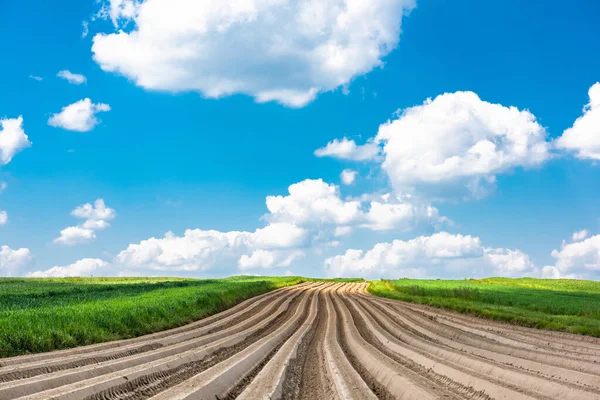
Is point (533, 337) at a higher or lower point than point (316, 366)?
higher

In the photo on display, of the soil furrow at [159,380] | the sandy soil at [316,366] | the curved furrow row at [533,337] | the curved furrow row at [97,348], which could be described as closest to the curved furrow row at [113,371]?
the sandy soil at [316,366]

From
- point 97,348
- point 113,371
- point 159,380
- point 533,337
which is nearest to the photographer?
point 159,380

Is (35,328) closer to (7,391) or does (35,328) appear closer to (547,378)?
(7,391)

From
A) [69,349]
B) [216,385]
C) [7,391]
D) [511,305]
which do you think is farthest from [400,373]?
[511,305]

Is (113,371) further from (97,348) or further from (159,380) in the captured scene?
(97,348)

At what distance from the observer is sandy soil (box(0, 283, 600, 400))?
9.35 meters

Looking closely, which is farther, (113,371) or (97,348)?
(97,348)

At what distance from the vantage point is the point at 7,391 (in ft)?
28.3

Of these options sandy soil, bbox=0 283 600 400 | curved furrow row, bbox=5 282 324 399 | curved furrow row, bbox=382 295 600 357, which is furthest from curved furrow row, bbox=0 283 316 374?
curved furrow row, bbox=382 295 600 357

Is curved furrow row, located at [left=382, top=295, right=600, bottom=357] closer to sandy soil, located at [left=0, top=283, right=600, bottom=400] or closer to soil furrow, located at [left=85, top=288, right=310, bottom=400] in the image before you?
sandy soil, located at [left=0, top=283, right=600, bottom=400]

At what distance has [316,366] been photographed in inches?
496

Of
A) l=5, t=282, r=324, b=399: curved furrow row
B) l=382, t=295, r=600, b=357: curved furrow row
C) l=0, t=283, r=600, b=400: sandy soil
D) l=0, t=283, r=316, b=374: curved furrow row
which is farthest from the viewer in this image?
l=382, t=295, r=600, b=357: curved furrow row

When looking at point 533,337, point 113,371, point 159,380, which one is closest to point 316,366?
point 159,380

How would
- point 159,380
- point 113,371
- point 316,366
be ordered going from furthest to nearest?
point 316,366 < point 113,371 < point 159,380
